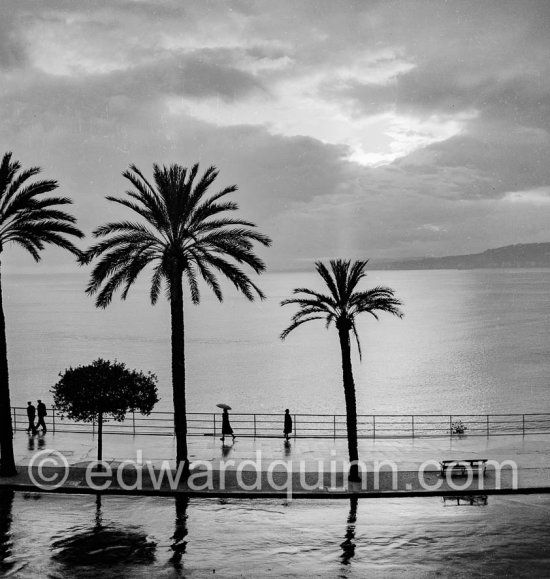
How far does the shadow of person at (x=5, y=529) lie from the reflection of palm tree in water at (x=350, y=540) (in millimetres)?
6668

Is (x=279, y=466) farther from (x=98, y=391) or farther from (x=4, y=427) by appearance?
(x=4, y=427)

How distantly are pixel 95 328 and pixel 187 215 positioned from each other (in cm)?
12466

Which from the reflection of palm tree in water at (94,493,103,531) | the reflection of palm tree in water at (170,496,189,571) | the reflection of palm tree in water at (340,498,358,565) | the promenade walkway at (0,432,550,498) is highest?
the promenade walkway at (0,432,550,498)

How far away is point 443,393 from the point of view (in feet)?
216

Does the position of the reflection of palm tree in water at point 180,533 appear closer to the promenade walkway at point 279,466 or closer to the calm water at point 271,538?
the calm water at point 271,538

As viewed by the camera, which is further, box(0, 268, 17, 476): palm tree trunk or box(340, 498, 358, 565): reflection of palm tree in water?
box(0, 268, 17, 476): palm tree trunk

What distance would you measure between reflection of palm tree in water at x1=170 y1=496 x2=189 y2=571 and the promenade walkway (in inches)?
28.4

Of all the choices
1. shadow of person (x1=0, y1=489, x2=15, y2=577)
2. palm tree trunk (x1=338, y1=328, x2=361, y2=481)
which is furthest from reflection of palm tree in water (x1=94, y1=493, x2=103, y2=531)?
palm tree trunk (x1=338, y1=328, x2=361, y2=481)

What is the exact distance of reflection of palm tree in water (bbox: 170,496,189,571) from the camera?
1271cm

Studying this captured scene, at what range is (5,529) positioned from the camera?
14.4m

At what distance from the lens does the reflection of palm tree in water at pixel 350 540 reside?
12.8m

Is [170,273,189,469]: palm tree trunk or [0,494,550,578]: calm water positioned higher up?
[170,273,189,469]: palm tree trunk

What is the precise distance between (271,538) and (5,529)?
6.20m

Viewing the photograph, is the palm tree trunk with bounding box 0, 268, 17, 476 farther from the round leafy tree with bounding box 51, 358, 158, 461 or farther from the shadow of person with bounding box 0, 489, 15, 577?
the round leafy tree with bounding box 51, 358, 158, 461
